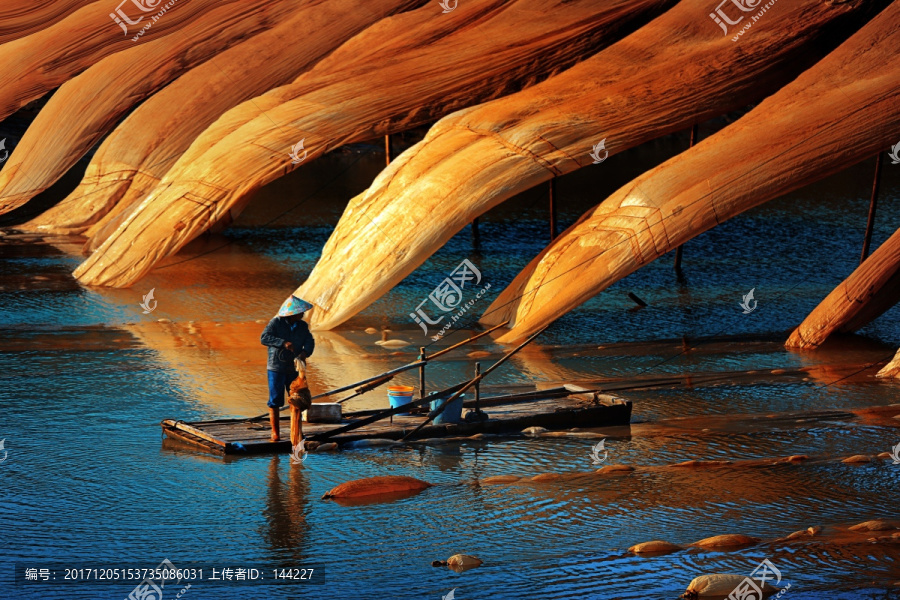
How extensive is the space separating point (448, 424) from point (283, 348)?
51.7 inches

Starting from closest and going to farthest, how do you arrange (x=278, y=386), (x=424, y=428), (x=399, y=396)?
(x=278, y=386) → (x=424, y=428) → (x=399, y=396)

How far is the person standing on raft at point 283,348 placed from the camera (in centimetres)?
812

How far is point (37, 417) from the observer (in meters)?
8.86

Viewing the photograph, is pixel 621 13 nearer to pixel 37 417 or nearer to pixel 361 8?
pixel 361 8

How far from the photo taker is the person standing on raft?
812 centimetres

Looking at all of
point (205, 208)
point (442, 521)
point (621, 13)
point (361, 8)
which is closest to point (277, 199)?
point (361, 8)

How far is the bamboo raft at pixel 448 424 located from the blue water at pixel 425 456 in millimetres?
136

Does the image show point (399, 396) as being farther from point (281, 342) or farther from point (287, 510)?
point (287, 510)

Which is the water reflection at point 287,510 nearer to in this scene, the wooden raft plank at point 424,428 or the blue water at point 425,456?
the blue water at point 425,456

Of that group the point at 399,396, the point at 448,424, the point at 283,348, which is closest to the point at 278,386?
the point at 283,348

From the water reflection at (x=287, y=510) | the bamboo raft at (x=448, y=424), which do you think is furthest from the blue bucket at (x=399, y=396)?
the water reflection at (x=287, y=510)

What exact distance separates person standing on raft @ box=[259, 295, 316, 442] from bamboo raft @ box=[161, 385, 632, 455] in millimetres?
229

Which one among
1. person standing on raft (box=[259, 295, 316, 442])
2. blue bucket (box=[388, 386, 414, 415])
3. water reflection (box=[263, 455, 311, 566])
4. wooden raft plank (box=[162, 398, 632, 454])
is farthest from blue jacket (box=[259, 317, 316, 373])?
blue bucket (box=[388, 386, 414, 415])

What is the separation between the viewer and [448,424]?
8547 millimetres
